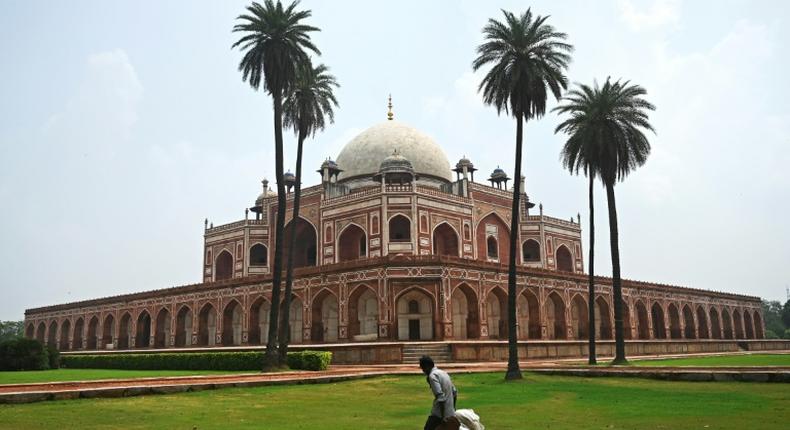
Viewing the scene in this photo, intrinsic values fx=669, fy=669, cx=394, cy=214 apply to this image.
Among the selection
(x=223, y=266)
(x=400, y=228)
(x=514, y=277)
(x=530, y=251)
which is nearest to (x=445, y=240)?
(x=400, y=228)

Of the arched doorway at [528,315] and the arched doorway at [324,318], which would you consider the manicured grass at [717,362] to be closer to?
the arched doorway at [528,315]

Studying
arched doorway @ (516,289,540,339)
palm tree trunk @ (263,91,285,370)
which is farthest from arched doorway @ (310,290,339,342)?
palm tree trunk @ (263,91,285,370)

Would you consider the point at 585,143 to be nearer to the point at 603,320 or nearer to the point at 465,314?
the point at 465,314

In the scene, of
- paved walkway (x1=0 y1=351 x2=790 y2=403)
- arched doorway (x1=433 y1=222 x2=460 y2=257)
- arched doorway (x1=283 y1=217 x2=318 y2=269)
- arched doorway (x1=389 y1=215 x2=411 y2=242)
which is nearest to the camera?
paved walkway (x1=0 y1=351 x2=790 y2=403)

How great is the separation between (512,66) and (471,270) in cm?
1629

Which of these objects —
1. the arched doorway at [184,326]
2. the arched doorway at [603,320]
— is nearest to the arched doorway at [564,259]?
the arched doorway at [603,320]

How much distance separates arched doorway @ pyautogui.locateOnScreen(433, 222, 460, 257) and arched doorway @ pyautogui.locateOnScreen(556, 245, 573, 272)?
12.3 metres

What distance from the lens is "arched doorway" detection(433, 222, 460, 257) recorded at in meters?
46.2

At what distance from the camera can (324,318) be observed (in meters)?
39.4

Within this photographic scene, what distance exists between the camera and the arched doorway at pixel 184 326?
47.3 metres

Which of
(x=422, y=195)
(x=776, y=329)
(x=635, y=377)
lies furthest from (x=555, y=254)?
(x=776, y=329)

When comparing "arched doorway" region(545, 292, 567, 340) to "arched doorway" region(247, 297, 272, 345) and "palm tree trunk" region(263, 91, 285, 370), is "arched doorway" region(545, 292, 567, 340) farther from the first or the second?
"palm tree trunk" region(263, 91, 285, 370)

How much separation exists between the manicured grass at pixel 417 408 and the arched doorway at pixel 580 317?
2707 cm

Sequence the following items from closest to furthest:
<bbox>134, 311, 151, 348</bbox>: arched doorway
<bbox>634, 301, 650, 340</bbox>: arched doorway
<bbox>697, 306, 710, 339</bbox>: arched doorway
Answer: <bbox>634, 301, 650, 340</bbox>: arched doorway < <bbox>134, 311, 151, 348</bbox>: arched doorway < <bbox>697, 306, 710, 339</bbox>: arched doorway
